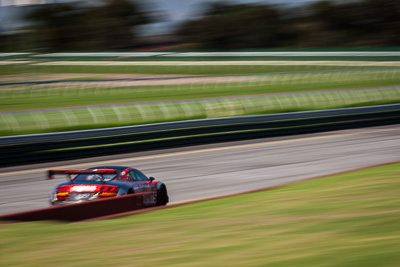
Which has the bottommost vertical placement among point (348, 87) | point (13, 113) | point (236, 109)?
point (348, 87)

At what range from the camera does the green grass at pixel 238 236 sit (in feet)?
14.3

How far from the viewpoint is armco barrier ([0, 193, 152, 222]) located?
251 inches

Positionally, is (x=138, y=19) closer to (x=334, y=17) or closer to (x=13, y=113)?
(x=334, y=17)

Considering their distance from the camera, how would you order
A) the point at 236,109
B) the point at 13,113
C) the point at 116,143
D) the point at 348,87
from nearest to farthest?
1. the point at 13,113
2. the point at 116,143
3. the point at 236,109
4. the point at 348,87

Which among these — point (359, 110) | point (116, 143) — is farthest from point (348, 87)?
point (116, 143)

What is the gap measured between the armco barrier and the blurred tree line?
139 feet

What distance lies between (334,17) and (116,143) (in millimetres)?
48750

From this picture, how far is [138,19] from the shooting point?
226 ft

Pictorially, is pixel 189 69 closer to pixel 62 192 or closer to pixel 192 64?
pixel 192 64

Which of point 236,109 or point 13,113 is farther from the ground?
point 13,113

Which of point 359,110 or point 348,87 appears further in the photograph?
point 348,87

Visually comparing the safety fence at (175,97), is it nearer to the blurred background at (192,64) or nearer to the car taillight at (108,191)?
the blurred background at (192,64)

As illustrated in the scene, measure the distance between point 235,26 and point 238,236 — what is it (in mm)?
54092

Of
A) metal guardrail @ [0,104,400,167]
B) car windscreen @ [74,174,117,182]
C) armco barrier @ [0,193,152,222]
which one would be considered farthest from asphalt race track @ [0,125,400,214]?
armco barrier @ [0,193,152,222]
